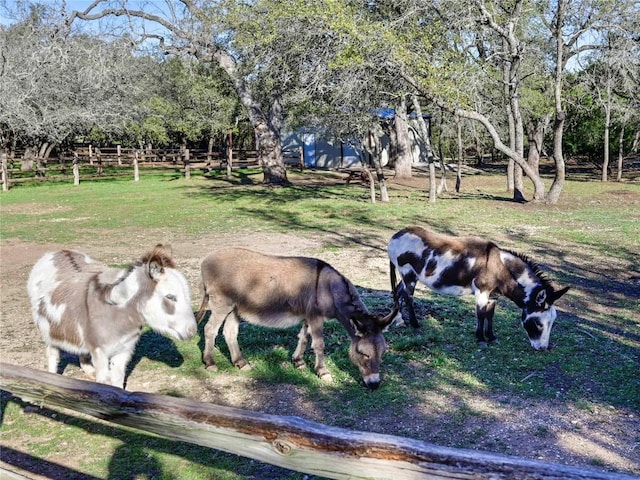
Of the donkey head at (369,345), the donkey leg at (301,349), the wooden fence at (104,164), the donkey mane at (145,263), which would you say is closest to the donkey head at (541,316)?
the donkey head at (369,345)

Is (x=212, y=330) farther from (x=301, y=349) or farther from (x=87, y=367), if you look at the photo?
(x=87, y=367)

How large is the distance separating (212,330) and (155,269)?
186 centimetres

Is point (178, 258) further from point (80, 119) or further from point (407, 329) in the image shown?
point (80, 119)

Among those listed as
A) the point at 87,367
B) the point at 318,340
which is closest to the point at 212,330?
the point at 318,340

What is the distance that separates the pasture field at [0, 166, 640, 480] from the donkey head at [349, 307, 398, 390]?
0.65ft

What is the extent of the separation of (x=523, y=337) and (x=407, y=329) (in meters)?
1.49

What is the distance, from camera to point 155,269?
15.8 ft

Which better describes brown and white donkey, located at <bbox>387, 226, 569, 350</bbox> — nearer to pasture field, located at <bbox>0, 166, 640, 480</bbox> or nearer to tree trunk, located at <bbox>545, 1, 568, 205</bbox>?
pasture field, located at <bbox>0, 166, 640, 480</bbox>

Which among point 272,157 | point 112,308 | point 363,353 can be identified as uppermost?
point 272,157

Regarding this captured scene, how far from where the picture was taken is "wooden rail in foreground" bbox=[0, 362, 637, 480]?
247 cm

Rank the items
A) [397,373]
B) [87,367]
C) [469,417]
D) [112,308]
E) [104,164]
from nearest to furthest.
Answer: [112,308] → [469,417] → [87,367] → [397,373] → [104,164]

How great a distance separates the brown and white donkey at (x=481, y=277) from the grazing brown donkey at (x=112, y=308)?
3443 mm

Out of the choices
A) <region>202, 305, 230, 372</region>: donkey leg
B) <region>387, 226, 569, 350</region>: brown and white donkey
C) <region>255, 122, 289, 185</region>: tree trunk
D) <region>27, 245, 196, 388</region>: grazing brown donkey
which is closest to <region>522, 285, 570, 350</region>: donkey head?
<region>387, 226, 569, 350</region>: brown and white donkey

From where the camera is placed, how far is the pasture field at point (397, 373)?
4797 mm
